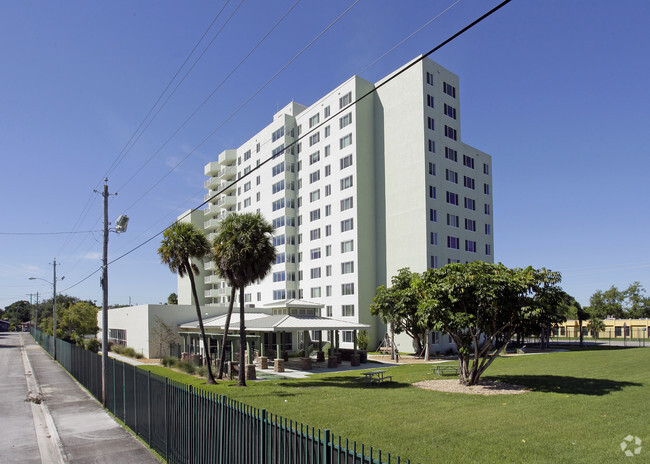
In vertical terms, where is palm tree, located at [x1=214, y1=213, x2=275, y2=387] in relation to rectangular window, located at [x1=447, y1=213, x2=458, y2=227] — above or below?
below

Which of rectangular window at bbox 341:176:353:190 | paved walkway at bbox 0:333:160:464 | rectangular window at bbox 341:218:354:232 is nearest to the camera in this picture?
paved walkway at bbox 0:333:160:464

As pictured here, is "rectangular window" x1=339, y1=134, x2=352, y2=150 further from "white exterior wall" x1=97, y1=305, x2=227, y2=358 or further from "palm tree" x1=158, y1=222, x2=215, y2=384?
"palm tree" x1=158, y1=222, x2=215, y2=384

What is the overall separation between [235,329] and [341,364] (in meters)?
8.56

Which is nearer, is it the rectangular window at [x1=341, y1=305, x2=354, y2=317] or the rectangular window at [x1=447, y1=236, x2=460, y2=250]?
the rectangular window at [x1=447, y1=236, x2=460, y2=250]

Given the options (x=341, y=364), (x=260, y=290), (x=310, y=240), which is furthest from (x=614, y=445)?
(x=260, y=290)

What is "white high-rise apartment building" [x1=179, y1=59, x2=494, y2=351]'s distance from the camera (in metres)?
51.2

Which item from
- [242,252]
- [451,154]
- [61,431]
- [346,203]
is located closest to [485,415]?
[61,431]

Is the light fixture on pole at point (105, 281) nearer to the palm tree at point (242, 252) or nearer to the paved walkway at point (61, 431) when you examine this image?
the paved walkway at point (61, 431)

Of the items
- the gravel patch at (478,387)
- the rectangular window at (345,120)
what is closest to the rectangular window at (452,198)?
the rectangular window at (345,120)

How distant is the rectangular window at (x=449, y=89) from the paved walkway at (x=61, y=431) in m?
46.4

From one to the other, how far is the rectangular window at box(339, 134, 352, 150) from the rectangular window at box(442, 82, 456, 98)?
11.8m

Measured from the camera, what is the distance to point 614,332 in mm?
87312

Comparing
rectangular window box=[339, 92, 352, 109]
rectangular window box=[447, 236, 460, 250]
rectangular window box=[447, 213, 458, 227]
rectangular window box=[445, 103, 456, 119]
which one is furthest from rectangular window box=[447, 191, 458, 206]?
rectangular window box=[339, 92, 352, 109]

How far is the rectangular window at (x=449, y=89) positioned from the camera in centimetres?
5457
